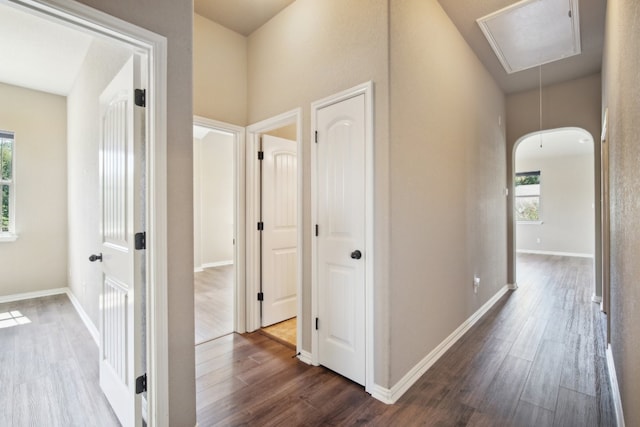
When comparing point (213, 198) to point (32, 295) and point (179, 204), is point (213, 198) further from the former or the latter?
point (179, 204)

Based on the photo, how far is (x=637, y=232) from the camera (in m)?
1.20

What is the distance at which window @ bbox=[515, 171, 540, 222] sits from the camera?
8.87 meters

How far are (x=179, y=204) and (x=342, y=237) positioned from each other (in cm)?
116

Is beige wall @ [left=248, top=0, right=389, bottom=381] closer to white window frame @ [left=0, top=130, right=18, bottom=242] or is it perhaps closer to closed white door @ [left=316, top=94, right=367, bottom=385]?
closed white door @ [left=316, top=94, right=367, bottom=385]

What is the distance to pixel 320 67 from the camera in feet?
7.91

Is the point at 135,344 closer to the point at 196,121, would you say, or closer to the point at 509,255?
the point at 196,121

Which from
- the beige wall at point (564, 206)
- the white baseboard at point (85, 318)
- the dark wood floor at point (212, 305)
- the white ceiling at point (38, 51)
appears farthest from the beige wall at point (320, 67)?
the beige wall at point (564, 206)

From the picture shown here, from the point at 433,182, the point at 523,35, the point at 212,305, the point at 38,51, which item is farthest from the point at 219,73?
the point at 523,35

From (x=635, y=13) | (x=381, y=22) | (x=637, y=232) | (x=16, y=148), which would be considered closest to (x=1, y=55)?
(x=16, y=148)

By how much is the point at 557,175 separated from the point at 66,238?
1148cm

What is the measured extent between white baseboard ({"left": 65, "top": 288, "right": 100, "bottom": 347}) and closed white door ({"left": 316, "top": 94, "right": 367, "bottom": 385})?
90.7 inches

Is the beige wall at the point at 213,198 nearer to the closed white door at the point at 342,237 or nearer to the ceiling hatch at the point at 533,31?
the closed white door at the point at 342,237

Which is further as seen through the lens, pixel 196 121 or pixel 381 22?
pixel 196 121

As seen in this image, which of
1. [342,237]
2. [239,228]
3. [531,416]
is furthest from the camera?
[239,228]
